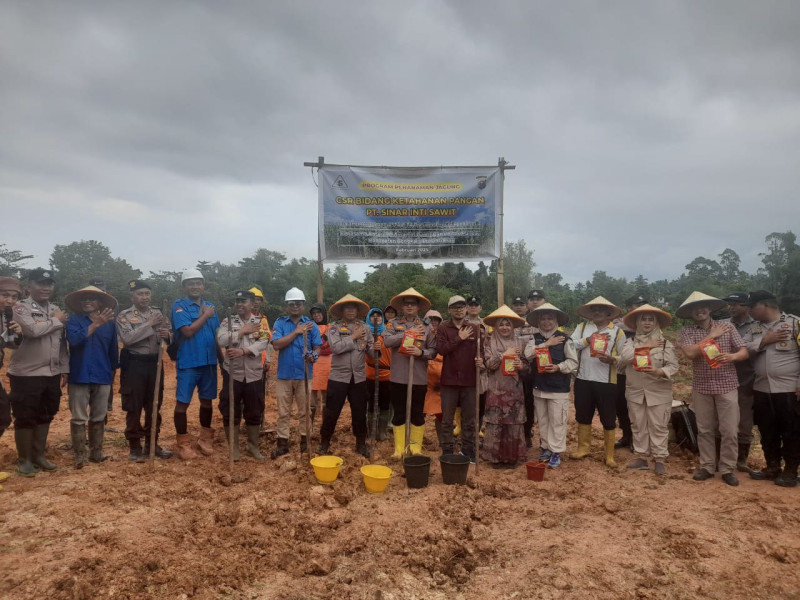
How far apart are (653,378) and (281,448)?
4.48 metres

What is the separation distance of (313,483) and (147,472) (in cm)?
184

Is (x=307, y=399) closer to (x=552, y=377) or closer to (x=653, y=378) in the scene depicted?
(x=552, y=377)

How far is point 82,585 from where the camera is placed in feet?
9.99

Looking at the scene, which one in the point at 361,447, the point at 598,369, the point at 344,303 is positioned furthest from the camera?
the point at 361,447

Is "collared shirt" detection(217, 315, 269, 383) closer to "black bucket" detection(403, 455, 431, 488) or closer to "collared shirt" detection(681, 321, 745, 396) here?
"black bucket" detection(403, 455, 431, 488)

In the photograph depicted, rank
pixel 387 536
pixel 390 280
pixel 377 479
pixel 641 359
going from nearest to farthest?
pixel 387 536
pixel 377 479
pixel 641 359
pixel 390 280

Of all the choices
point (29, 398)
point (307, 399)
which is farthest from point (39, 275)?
point (307, 399)

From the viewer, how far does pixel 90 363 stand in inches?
210

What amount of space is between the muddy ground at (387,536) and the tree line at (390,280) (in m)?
12.5

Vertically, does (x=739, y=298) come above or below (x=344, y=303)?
above

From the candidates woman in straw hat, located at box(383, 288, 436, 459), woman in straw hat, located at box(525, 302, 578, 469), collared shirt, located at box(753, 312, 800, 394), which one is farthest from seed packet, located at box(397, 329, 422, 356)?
collared shirt, located at box(753, 312, 800, 394)

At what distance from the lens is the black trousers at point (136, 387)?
18.4ft

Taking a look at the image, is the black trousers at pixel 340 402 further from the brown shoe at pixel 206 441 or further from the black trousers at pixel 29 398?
the black trousers at pixel 29 398

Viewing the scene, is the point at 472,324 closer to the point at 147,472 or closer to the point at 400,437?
the point at 400,437
